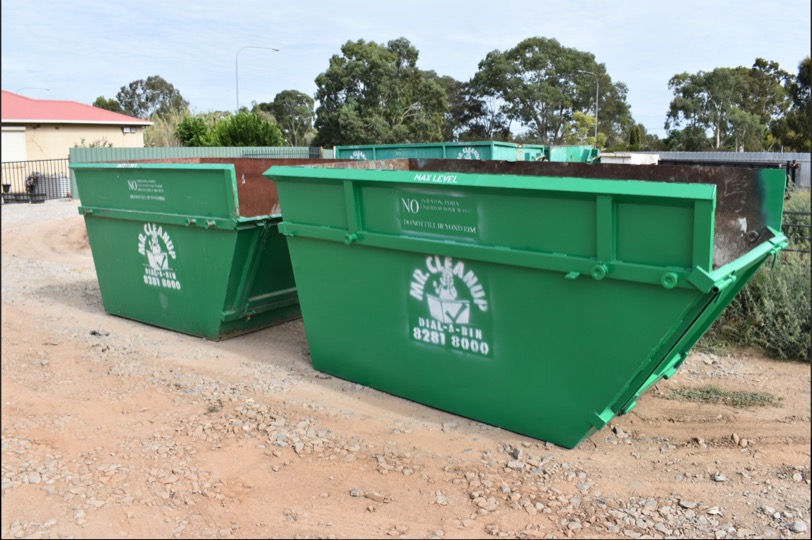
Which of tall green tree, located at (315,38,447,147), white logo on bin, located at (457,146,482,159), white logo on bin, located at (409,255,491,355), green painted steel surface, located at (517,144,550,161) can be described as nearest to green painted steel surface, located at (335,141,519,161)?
white logo on bin, located at (457,146,482,159)

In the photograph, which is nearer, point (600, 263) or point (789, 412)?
point (600, 263)

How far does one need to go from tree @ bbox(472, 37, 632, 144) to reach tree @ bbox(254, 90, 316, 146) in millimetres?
15145

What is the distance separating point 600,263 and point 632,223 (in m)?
0.26

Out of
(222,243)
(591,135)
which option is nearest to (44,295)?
(222,243)

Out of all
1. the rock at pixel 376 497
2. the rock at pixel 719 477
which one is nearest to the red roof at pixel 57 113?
the rock at pixel 376 497

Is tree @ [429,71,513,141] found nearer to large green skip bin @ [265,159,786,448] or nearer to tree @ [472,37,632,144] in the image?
tree @ [472,37,632,144]

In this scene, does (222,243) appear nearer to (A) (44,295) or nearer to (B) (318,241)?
(B) (318,241)

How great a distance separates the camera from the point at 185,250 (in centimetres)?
655

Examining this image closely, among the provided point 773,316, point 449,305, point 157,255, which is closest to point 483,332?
point 449,305

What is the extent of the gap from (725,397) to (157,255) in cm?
508

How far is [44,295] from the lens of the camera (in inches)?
344

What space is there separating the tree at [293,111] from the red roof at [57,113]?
24.7 m

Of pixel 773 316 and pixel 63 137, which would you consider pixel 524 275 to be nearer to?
pixel 773 316

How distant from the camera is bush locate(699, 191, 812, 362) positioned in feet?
20.3
